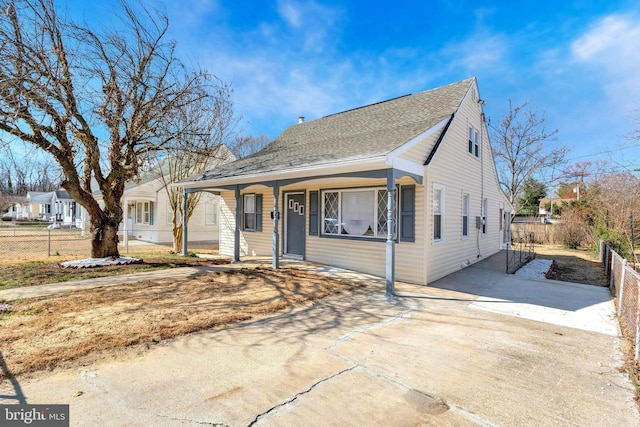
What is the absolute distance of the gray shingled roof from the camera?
7461mm

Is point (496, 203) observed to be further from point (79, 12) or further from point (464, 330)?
point (79, 12)

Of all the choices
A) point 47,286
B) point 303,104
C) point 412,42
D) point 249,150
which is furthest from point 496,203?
point 249,150

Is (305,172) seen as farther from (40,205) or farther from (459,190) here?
(40,205)

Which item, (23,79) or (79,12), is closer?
(23,79)

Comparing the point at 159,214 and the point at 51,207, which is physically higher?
the point at 51,207

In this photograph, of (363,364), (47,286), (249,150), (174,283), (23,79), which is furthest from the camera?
(249,150)

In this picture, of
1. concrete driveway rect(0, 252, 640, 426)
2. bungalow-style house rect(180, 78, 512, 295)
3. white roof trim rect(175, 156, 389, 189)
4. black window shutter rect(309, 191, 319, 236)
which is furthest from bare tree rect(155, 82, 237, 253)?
concrete driveway rect(0, 252, 640, 426)

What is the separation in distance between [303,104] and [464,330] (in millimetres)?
14780

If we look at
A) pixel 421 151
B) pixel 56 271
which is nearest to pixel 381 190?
pixel 421 151

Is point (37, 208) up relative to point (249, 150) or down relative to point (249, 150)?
down

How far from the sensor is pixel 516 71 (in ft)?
55.5

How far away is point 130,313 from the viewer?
493cm

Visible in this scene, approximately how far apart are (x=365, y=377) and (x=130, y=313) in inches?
152

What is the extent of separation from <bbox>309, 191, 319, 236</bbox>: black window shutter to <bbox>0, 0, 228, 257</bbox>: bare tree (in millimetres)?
4374
